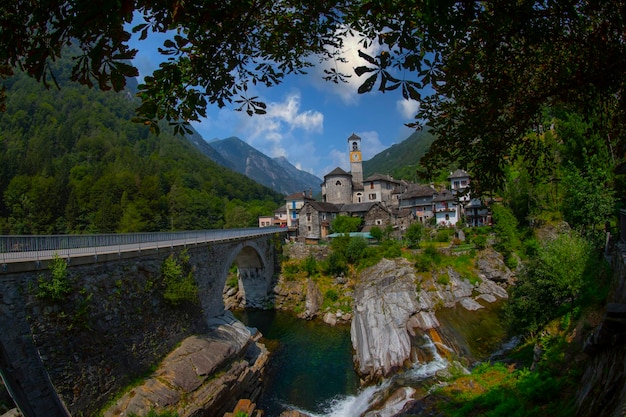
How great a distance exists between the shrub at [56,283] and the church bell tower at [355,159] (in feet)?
167

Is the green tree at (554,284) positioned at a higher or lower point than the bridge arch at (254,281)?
higher

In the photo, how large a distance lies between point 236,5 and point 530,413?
391 inches

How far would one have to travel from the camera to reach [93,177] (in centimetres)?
6144

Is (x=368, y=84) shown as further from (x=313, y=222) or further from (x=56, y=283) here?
(x=313, y=222)

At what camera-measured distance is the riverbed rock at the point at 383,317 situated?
62.4 ft

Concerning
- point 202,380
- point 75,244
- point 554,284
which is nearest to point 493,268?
point 554,284

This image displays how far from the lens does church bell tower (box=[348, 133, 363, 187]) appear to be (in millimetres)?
59550

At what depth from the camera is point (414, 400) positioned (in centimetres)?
1420

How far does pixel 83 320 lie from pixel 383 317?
55.0 feet

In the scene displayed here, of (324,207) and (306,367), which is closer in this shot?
(306,367)

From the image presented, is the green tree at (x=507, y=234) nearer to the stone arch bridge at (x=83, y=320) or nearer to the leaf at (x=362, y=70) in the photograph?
the stone arch bridge at (x=83, y=320)

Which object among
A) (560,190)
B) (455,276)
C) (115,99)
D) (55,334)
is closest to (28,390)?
(55,334)

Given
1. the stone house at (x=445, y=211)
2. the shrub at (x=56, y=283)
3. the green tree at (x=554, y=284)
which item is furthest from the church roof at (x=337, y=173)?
the shrub at (x=56, y=283)

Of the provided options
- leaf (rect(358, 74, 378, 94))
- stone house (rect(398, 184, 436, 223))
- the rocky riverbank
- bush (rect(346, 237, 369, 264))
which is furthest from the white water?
stone house (rect(398, 184, 436, 223))
